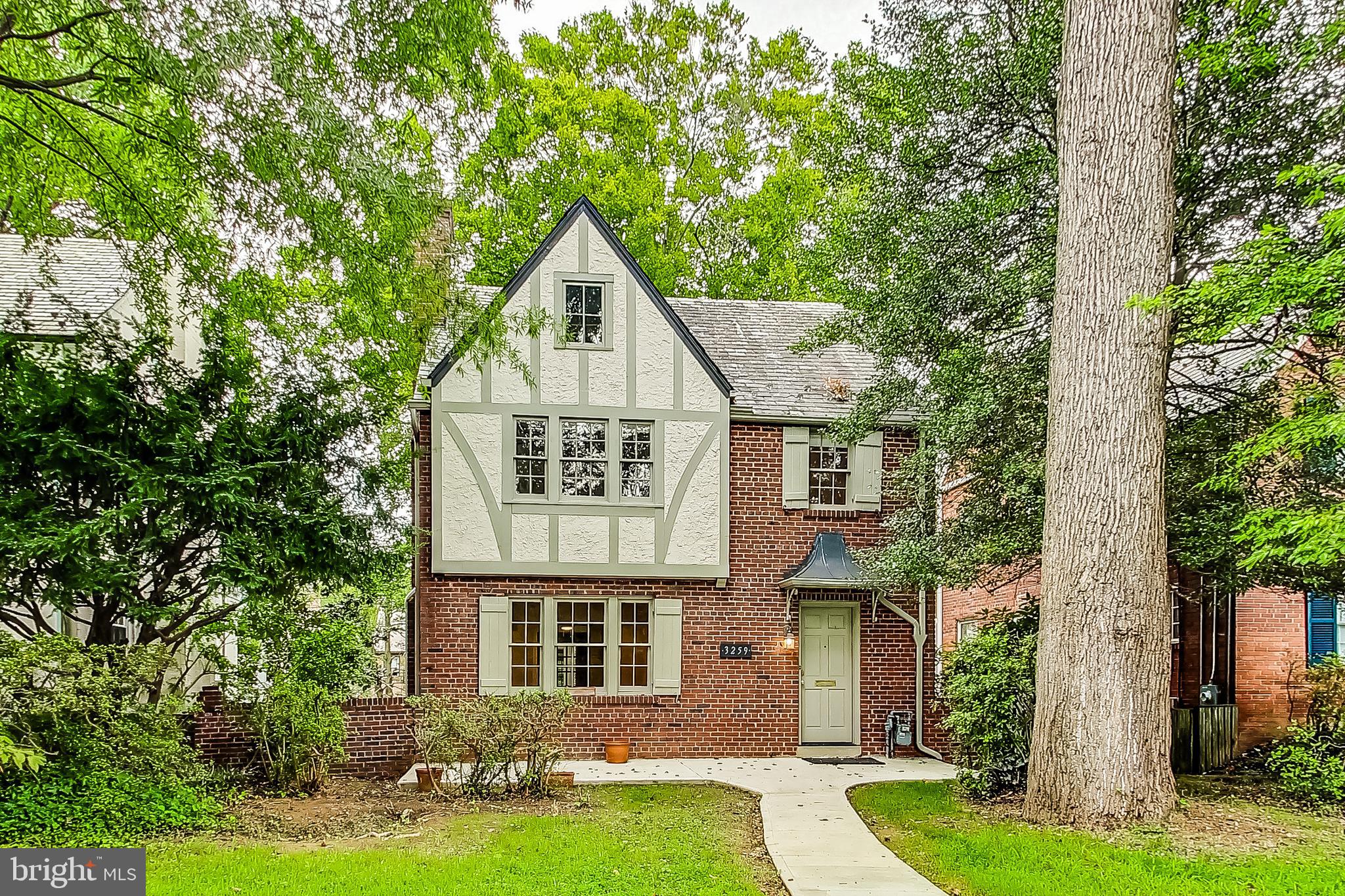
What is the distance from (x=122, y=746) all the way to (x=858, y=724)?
9261 millimetres

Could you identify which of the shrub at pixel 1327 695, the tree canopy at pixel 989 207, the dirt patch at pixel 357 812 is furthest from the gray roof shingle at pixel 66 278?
the shrub at pixel 1327 695

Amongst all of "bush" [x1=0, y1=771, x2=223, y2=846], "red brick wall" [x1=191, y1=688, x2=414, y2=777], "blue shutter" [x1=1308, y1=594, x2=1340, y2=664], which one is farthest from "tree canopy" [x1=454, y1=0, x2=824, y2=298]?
"bush" [x1=0, y1=771, x2=223, y2=846]

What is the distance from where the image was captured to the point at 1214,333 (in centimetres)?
721

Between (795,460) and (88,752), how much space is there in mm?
9044

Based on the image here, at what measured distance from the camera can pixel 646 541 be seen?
12352 millimetres

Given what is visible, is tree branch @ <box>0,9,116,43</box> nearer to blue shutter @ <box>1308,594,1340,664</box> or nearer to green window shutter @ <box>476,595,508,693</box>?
green window shutter @ <box>476,595,508,693</box>

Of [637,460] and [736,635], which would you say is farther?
[736,635]

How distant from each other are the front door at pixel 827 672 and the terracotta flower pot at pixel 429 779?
5.59 meters

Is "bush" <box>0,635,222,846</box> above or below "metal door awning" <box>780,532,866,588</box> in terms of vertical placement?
below

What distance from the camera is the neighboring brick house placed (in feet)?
39.6

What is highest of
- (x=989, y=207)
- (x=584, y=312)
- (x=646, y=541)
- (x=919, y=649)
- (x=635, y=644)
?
(x=989, y=207)

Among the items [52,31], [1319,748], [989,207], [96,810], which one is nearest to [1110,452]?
[989,207]

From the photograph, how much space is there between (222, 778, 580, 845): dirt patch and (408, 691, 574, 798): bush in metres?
0.27

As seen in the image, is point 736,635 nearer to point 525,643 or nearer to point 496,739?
point 525,643
